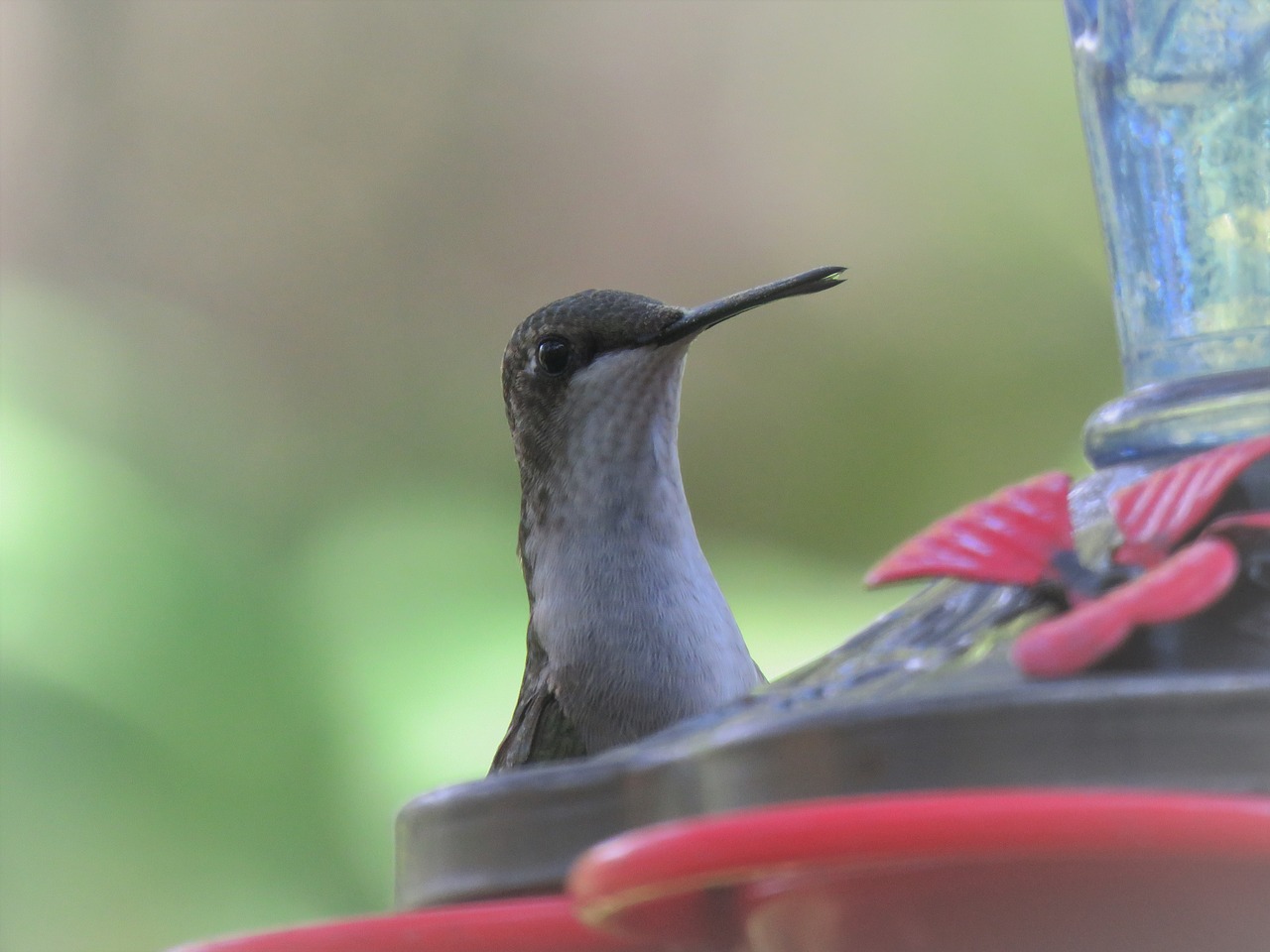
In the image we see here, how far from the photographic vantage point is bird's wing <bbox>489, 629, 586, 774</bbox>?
2.54m

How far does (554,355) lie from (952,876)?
7.07ft

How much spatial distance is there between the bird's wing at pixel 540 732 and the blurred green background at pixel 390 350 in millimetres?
1439

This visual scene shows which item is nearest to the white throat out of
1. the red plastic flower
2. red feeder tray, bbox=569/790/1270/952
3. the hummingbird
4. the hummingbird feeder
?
the hummingbird

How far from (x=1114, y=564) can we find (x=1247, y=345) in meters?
0.39

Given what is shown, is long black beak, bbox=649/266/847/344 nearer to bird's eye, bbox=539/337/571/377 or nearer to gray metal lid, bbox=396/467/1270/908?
bird's eye, bbox=539/337/571/377

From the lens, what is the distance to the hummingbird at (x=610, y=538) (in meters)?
2.48

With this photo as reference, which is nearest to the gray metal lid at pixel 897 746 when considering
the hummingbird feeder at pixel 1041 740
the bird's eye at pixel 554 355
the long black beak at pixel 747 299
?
the hummingbird feeder at pixel 1041 740

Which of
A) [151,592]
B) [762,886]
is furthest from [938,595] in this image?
[151,592]

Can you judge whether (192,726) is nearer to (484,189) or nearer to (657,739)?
(484,189)

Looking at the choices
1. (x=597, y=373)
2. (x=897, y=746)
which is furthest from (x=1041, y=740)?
(x=597, y=373)

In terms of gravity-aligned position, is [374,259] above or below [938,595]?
above

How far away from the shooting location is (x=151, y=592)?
4.71 m

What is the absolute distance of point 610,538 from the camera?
2.67m

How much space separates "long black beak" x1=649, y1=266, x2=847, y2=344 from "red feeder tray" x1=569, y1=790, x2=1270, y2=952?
3.89 ft
